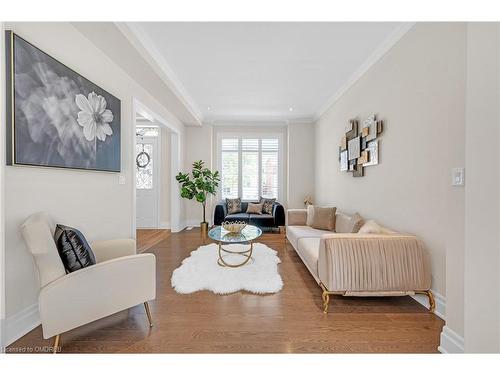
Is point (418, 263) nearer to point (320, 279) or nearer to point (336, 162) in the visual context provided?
point (320, 279)

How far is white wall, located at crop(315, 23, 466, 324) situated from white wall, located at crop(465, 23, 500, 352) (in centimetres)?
17

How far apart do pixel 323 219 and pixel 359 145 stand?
129 centimetres

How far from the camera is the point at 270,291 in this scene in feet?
7.81

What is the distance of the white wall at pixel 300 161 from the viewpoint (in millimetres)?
5828

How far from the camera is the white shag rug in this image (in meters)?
2.44

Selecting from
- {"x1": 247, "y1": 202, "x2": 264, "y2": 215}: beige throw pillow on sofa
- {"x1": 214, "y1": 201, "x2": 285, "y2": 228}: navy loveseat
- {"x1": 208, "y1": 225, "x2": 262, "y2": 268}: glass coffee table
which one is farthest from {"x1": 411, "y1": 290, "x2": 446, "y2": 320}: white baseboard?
{"x1": 247, "y1": 202, "x2": 264, "y2": 215}: beige throw pillow on sofa

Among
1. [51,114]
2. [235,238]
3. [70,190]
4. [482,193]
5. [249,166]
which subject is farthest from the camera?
[249,166]

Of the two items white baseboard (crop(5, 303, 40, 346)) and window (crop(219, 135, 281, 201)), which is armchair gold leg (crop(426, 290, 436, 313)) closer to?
white baseboard (crop(5, 303, 40, 346))

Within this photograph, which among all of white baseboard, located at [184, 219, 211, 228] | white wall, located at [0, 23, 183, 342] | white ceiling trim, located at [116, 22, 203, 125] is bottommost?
white baseboard, located at [184, 219, 211, 228]

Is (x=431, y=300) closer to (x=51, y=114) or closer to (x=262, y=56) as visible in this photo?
(x=262, y=56)

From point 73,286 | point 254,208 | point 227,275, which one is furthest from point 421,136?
point 254,208

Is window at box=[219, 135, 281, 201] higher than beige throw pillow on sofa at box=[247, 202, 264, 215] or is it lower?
higher

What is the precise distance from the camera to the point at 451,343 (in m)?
1.48

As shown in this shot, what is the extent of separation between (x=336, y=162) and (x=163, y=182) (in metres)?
4.14
